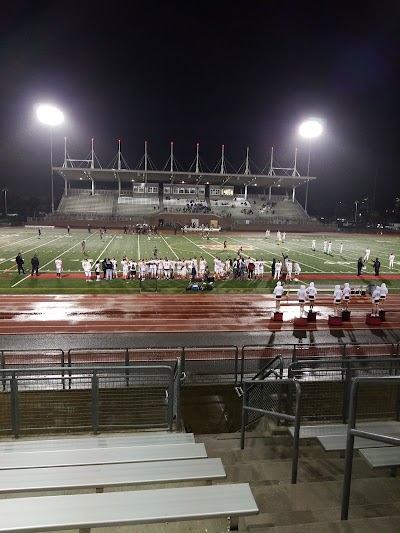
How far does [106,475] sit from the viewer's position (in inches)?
124

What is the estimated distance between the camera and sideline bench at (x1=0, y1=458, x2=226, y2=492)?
9.89 ft

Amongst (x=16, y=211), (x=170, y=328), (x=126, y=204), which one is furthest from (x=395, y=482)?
(x=16, y=211)

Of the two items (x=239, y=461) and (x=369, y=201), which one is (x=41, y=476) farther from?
(x=369, y=201)

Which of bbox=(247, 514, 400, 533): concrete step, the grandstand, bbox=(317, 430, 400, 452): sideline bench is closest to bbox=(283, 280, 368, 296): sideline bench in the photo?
bbox=(317, 430, 400, 452): sideline bench

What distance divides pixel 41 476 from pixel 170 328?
10778 millimetres

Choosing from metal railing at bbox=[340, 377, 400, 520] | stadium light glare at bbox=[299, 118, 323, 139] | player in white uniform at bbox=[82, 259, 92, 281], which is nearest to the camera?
metal railing at bbox=[340, 377, 400, 520]

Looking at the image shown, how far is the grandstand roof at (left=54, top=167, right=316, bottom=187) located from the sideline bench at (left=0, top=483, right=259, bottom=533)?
71361 mm

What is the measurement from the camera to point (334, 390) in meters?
7.65

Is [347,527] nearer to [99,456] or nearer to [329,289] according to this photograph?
[99,456]

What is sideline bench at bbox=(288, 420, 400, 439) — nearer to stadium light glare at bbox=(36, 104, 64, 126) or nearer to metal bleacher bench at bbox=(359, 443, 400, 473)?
metal bleacher bench at bbox=(359, 443, 400, 473)

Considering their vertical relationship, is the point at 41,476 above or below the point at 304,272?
above

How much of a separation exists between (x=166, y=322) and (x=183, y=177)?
220 feet

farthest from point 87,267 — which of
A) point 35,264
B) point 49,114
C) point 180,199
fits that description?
point 180,199

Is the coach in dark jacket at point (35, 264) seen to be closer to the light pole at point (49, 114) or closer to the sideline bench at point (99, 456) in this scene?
the sideline bench at point (99, 456)
